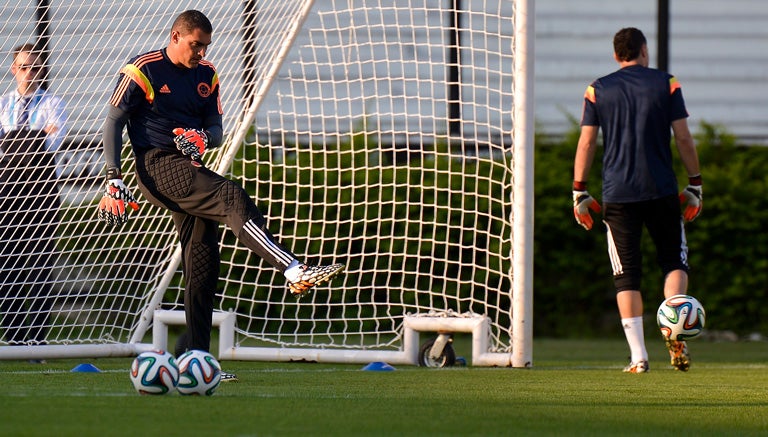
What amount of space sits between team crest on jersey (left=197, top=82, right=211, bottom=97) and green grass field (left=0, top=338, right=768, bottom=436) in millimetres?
1301

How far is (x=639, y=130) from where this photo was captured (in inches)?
265

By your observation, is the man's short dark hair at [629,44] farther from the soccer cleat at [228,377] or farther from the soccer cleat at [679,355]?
the soccer cleat at [228,377]

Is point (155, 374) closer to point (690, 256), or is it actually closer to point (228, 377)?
point (228, 377)

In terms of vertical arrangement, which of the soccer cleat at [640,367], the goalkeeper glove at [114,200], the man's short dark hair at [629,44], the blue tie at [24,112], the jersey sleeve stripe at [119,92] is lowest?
the soccer cleat at [640,367]

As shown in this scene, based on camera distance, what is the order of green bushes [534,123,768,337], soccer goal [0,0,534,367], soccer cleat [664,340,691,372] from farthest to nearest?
green bushes [534,123,768,337] → soccer goal [0,0,534,367] → soccer cleat [664,340,691,372]

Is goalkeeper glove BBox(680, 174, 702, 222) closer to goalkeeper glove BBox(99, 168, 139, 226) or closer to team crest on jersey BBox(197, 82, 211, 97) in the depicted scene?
team crest on jersey BBox(197, 82, 211, 97)

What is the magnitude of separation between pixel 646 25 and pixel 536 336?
3537mm

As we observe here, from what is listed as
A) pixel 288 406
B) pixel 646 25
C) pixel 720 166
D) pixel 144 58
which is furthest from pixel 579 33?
pixel 288 406

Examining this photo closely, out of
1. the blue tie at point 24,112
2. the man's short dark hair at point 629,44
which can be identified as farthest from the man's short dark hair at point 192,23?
the man's short dark hair at point 629,44

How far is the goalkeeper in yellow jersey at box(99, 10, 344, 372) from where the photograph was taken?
523cm

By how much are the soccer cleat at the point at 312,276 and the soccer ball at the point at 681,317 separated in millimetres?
1857

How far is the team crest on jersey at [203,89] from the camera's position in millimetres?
Answer: 5555

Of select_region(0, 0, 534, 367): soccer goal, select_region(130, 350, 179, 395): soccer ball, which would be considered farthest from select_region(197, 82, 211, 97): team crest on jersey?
select_region(0, 0, 534, 367): soccer goal

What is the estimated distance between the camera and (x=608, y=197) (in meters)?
6.76
